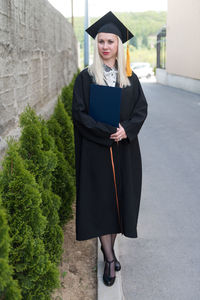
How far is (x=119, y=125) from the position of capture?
3236 millimetres

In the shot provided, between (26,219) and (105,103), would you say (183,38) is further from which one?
(26,219)

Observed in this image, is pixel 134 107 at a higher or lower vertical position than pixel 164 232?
higher

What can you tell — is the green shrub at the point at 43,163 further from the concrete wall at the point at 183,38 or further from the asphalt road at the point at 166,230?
the concrete wall at the point at 183,38

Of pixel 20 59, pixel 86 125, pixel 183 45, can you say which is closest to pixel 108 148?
pixel 86 125

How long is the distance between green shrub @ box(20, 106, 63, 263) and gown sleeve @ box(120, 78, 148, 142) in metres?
0.61

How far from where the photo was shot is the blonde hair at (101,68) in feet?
10.4

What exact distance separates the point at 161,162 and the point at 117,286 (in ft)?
13.6

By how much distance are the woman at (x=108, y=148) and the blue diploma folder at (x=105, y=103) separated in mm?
51

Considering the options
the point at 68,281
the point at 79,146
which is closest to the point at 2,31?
the point at 79,146

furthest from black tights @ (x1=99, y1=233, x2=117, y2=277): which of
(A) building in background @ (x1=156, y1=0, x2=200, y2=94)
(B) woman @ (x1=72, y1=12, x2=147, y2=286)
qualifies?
(A) building in background @ (x1=156, y1=0, x2=200, y2=94)

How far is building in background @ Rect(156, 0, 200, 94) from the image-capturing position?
20.3m

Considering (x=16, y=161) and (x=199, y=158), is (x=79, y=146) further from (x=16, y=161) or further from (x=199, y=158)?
(x=199, y=158)

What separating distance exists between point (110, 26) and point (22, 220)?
1700 millimetres

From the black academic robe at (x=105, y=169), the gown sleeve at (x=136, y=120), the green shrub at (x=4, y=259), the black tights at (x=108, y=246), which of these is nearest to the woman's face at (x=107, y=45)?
the black academic robe at (x=105, y=169)
